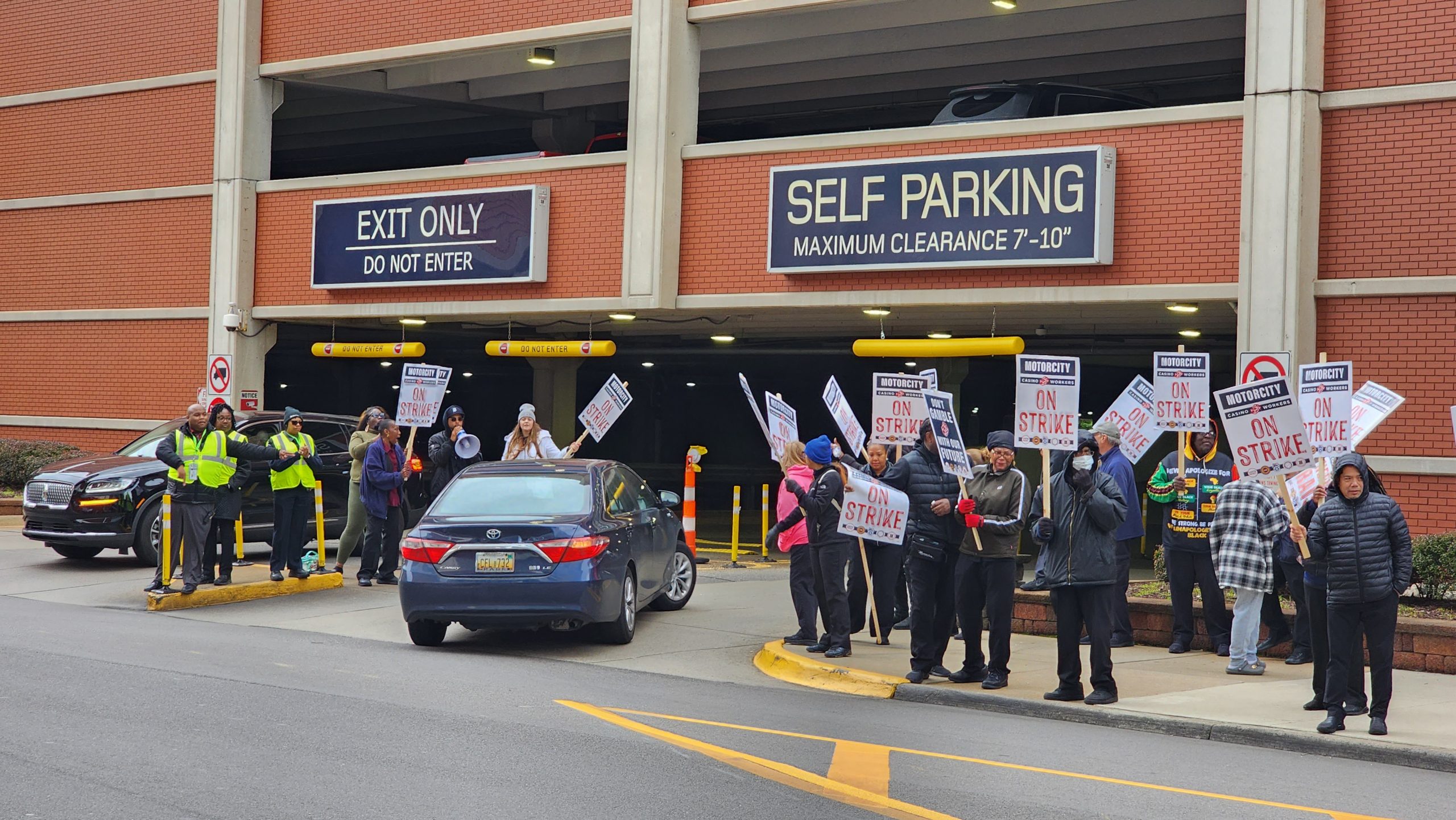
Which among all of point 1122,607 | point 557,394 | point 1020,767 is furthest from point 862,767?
point 557,394

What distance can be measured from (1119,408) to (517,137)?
19500 millimetres

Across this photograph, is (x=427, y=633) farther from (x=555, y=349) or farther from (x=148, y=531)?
(x=555, y=349)

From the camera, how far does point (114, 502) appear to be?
16656 mm

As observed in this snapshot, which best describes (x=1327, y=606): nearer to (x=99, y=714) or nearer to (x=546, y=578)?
(x=546, y=578)

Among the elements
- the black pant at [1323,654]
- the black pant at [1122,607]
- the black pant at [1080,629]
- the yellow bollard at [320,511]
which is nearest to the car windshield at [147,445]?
the yellow bollard at [320,511]

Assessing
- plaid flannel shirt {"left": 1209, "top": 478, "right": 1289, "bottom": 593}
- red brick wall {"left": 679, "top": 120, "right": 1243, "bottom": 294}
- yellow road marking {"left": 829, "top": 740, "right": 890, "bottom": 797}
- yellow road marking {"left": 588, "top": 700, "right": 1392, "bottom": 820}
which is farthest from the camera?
red brick wall {"left": 679, "top": 120, "right": 1243, "bottom": 294}

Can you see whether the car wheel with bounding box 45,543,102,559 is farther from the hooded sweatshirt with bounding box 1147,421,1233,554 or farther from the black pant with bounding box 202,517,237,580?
the hooded sweatshirt with bounding box 1147,421,1233,554

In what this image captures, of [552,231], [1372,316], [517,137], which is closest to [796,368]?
[517,137]

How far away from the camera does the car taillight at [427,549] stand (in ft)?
38.1

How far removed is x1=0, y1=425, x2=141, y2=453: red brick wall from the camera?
79.9 ft

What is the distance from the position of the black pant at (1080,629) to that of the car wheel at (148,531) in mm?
11182

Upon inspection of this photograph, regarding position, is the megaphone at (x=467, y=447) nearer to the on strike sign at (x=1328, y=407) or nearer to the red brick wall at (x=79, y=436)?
the on strike sign at (x=1328, y=407)

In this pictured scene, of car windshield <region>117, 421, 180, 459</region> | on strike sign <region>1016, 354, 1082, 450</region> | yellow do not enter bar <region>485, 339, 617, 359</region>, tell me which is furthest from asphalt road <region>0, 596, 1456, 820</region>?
yellow do not enter bar <region>485, 339, 617, 359</region>

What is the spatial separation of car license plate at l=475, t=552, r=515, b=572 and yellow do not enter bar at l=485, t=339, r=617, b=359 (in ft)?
29.7
